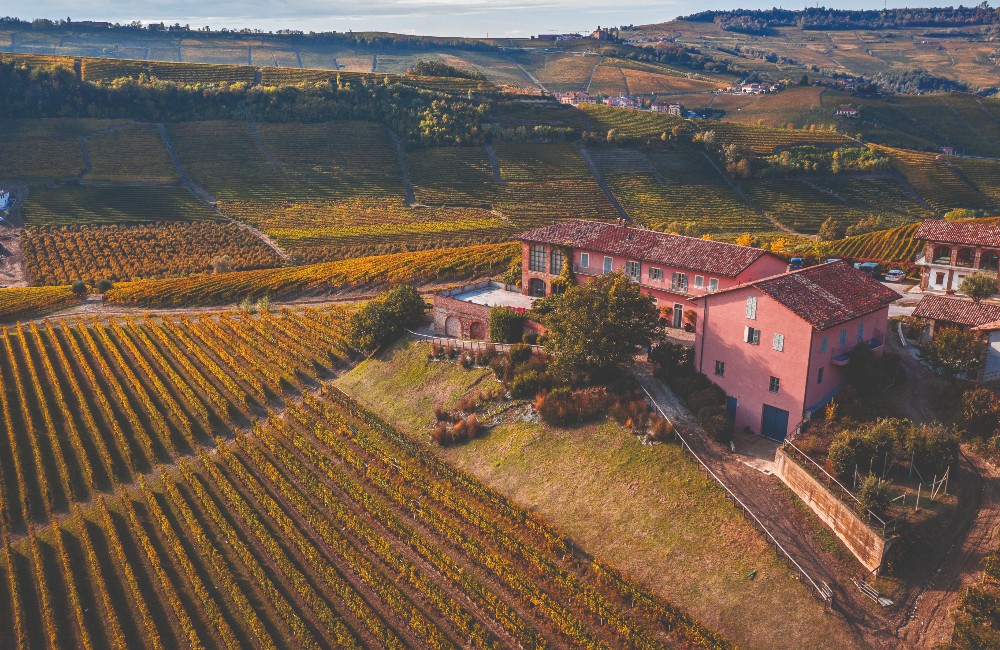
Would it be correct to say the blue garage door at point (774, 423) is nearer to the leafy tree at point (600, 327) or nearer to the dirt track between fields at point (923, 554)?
the dirt track between fields at point (923, 554)

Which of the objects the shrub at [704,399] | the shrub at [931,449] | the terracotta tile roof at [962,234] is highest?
the terracotta tile roof at [962,234]

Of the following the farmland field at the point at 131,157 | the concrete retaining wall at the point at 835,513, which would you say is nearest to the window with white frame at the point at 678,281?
the concrete retaining wall at the point at 835,513

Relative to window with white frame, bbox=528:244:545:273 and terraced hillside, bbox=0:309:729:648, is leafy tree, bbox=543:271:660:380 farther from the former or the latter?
window with white frame, bbox=528:244:545:273

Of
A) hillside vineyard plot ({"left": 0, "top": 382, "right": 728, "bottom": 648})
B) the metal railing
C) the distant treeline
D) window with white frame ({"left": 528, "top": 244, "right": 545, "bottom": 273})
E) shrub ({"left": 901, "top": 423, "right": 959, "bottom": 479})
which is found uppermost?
the distant treeline

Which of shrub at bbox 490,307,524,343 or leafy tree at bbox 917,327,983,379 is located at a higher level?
leafy tree at bbox 917,327,983,379

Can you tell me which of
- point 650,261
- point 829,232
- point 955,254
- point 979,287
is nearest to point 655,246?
point 650,261

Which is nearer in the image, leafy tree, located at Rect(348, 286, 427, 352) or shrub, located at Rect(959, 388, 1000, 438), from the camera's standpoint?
shrub, located at Rect(959, 388, 1000, 438)

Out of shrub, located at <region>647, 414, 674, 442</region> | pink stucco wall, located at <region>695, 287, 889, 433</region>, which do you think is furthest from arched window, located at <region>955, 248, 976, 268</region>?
shrub, located at <region>647, 414, 674, 442</region>
